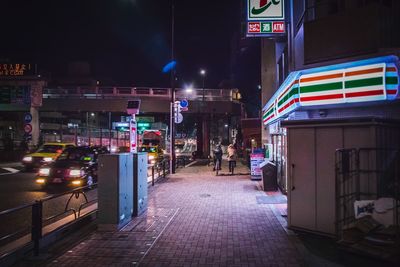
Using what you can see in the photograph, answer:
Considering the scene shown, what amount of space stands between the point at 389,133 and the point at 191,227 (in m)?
4.69

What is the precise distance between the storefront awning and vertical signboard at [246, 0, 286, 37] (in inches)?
122

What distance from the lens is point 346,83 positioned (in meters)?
9.03

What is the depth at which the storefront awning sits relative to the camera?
817 centimetres

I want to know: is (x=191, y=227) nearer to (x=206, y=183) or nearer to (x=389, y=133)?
(x=389, y=133)

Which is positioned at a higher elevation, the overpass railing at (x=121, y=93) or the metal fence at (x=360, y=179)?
the overpass railing at (x=121, y=93)

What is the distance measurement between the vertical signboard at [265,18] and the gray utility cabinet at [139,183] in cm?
621

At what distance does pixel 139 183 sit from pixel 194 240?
2.94 metres

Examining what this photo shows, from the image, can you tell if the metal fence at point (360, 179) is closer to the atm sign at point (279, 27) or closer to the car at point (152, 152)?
the atm sign at point (279, 27)

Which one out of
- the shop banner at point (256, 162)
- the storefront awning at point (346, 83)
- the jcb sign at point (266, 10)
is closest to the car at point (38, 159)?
the shop banner at point (256, 162)

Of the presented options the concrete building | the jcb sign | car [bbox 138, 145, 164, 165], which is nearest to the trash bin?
the concrete building

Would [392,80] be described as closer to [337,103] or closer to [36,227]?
[337,103]

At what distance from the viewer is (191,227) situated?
862 centimetres

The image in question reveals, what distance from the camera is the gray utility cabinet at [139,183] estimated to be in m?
9.75

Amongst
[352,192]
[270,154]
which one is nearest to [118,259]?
[352,192]
